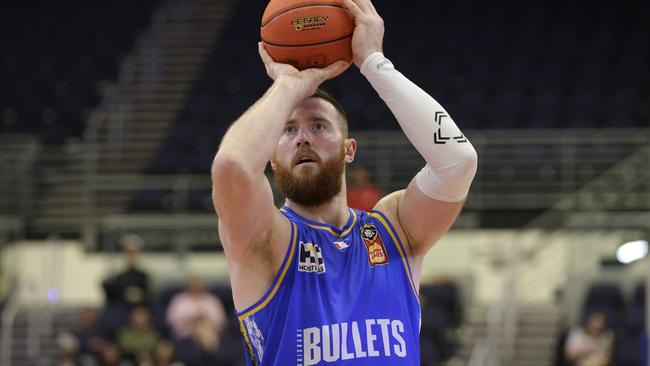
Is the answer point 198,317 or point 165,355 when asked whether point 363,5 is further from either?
point 198,317

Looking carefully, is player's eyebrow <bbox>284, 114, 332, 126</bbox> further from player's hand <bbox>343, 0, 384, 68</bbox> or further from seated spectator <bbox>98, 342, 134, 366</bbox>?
seated spectator <bbox>98, 342, 134, 366</bbox>

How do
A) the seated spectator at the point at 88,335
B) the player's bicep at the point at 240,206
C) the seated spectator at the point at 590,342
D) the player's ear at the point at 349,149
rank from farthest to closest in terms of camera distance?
the seated spectator at the point at 88,335, the seated spectator at the point at 590,342, the player's ear at the point at 349,149, the player's bicep at the point at 240,206

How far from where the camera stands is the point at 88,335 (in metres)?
14.0

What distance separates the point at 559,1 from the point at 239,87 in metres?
6.82

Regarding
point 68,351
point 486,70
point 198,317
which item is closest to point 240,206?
point 198,317

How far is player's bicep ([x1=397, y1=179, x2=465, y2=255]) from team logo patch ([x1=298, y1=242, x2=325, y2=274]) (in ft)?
1.51

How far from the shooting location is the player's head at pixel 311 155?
4.38 m

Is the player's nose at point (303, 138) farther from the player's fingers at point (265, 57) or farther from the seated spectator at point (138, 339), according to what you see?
the seated spectator at point (138, 339)

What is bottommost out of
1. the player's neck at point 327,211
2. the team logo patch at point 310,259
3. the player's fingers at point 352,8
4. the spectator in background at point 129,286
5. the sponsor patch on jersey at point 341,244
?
the team logo patch at point 310,259

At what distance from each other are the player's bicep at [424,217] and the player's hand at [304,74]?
0.57m

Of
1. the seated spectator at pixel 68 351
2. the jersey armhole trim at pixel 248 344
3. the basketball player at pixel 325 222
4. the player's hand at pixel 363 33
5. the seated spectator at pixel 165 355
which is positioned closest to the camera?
the basketball player at pixel 325 222

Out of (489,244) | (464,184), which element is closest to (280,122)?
(464,184)

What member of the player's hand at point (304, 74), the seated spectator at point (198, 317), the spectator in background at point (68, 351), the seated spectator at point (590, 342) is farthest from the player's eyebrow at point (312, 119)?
the spectator in background at point (68, 351)

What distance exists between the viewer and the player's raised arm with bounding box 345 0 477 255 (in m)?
4.31
